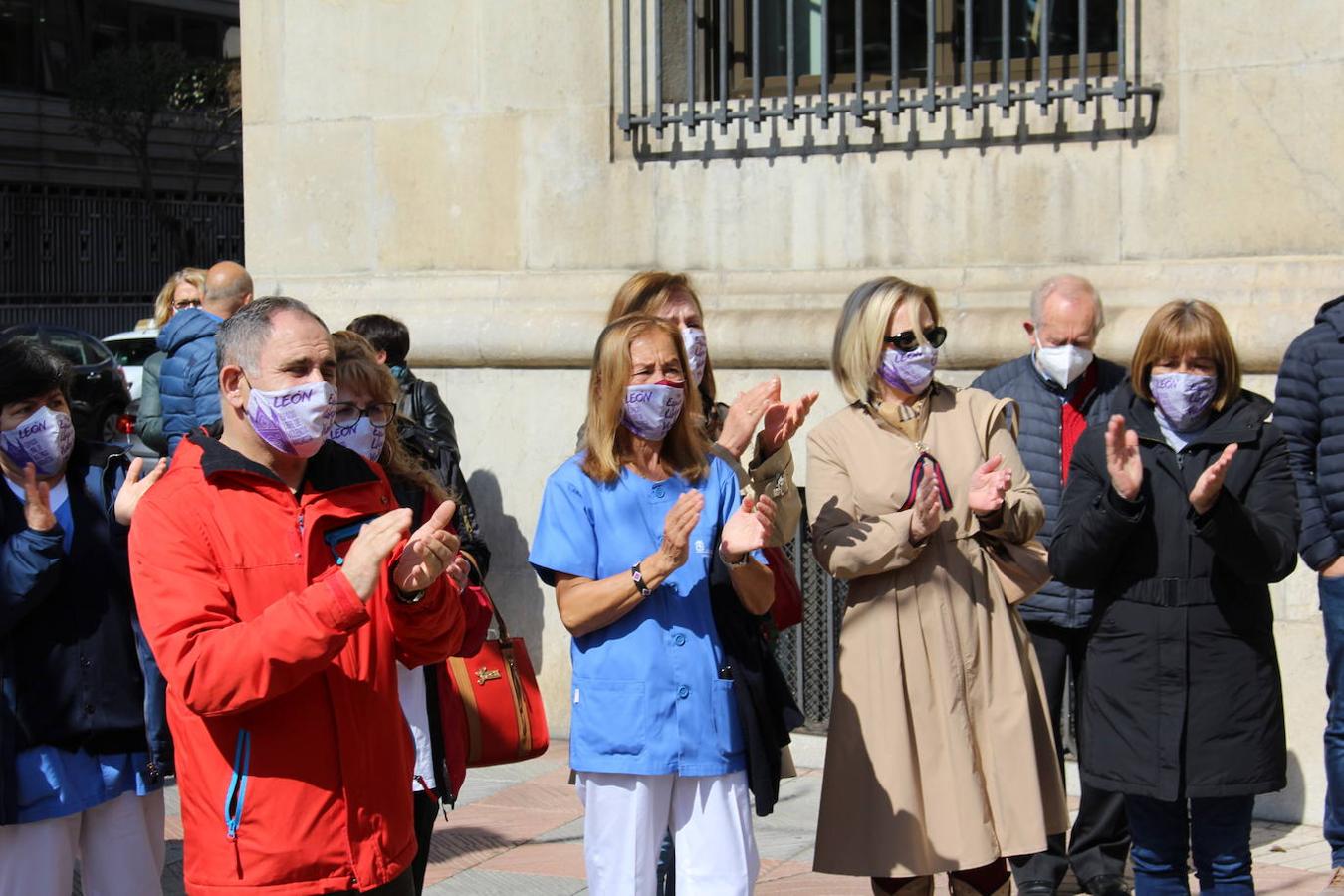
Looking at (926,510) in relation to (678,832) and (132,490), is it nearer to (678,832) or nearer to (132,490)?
(678,832)

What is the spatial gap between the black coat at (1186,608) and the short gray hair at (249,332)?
2220mm

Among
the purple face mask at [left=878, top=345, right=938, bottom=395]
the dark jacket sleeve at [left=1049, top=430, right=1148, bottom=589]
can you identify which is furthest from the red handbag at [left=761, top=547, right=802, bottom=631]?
the dark jacket sleeve at [left=1049, top=430, right=1148, bottom=589]

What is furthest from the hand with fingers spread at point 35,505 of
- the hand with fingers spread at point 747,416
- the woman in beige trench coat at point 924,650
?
the woman in beige trench coat at point 924,650

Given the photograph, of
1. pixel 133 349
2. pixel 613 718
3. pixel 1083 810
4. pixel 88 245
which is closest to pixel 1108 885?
pixel 1083 810

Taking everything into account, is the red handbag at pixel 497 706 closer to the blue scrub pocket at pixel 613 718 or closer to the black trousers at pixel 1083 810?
the blue scrub pocket at pixel 613 718

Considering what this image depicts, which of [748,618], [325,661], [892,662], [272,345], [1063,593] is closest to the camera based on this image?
[325,661]

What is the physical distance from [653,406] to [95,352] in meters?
18.9

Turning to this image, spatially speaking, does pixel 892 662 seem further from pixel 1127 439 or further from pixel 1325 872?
pixel 1325 872

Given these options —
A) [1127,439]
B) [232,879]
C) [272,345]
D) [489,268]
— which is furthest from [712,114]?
[232,879]

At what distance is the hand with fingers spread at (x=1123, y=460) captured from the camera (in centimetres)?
475

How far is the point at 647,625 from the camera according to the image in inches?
177

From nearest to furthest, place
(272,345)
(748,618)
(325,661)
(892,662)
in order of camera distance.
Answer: (325,661) → (272,345) → (748,618) → (892,662)

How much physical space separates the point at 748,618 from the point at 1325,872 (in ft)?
8.81

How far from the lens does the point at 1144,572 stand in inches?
195
